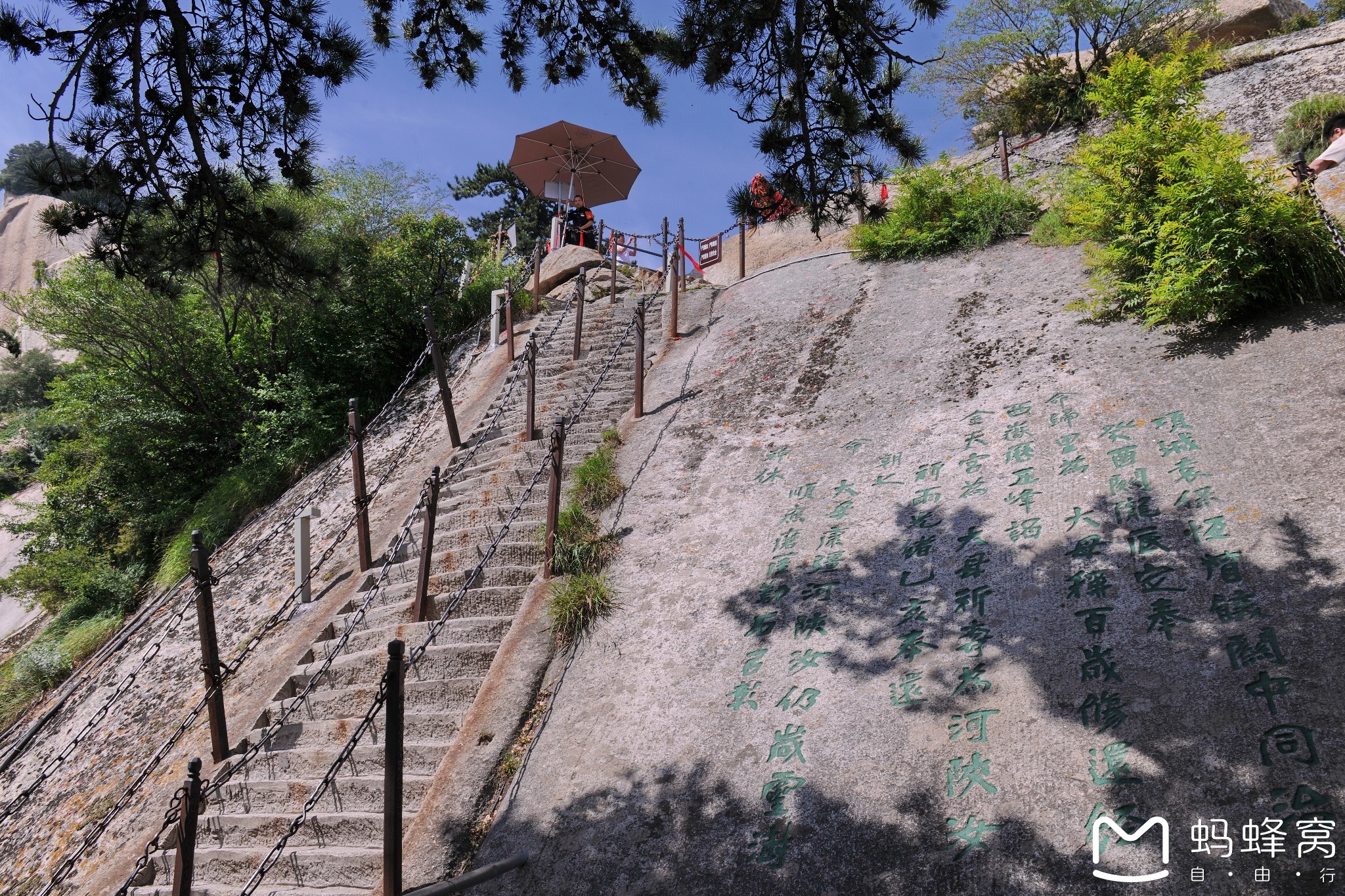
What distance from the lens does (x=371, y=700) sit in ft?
18.2

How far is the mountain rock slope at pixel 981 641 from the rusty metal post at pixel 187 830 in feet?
4.52

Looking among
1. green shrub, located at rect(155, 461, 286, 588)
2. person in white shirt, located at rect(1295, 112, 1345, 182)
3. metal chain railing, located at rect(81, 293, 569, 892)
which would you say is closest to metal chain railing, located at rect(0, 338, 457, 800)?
green shrub, located at rect(155, 461, 286, 588)

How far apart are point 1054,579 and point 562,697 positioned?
308 centimetres

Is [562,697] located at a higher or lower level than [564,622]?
lower

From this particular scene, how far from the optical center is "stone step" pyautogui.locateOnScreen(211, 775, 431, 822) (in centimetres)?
465

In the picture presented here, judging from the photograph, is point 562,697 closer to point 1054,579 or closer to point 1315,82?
point 1054,579

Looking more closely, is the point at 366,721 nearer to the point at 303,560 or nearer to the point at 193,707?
the point at 193,707

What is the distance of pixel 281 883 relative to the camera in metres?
4.35

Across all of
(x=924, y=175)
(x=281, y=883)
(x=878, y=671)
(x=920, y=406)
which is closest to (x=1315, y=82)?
(x=924, y=175)

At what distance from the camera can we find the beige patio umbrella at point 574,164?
15219mm

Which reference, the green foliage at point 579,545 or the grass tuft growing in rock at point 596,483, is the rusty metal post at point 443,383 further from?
the green foliage at point 579,545

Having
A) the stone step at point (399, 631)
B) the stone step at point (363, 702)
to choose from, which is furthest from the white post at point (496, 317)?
the stone step at point (363, 702)

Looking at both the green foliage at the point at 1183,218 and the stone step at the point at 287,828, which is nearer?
the stone step at the point at 287,828

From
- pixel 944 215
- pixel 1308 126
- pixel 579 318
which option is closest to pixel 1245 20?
pixel 1308 126
